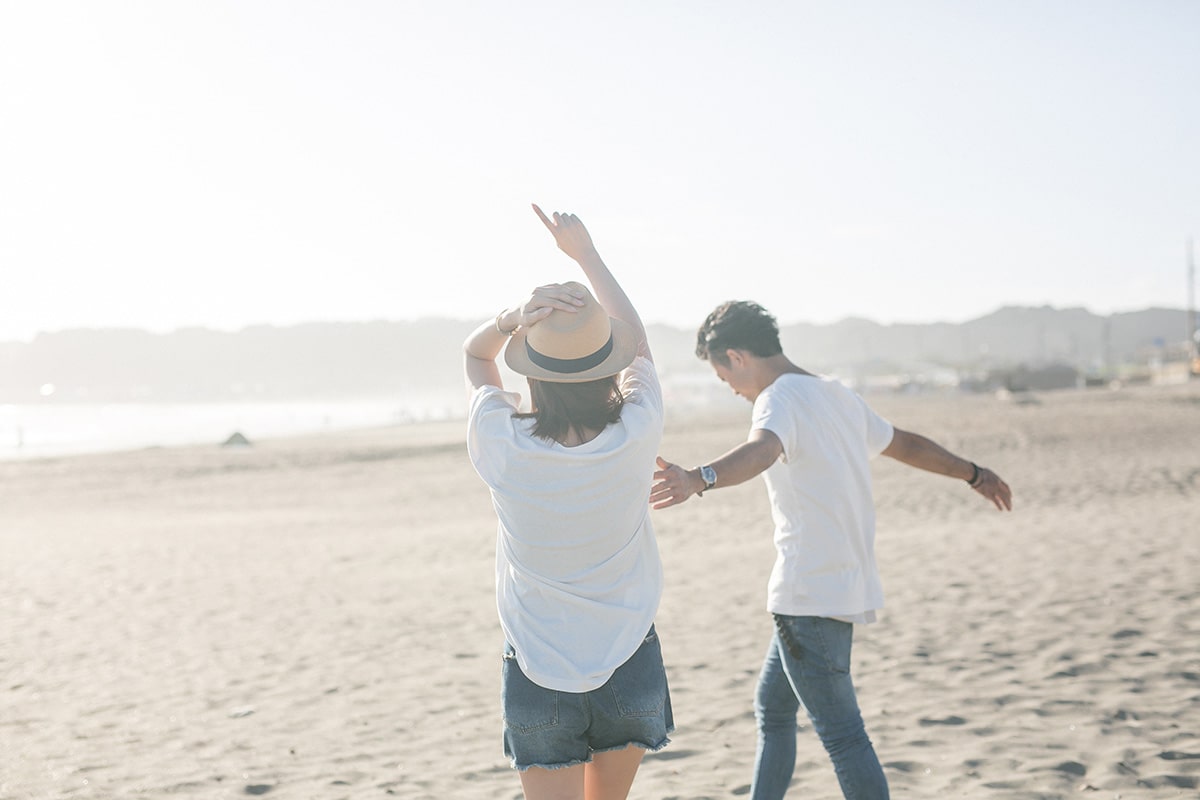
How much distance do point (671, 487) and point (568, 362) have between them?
0.46 metres

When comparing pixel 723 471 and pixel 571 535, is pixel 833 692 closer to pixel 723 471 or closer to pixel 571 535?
pixel 723 471

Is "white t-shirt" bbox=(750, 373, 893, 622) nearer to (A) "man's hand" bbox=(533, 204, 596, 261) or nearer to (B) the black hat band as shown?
(A) "man's hand" bbox=(533, 204, 596, 261)

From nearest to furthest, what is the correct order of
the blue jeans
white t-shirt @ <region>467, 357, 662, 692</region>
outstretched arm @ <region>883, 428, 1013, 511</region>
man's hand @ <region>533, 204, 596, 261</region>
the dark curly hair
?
white t-shirt @ <region>467, 357, 662, 692</region> → man's hand @ <region>533, 204, 596, 261</region> → the blue jeans → the dark curly hair → outstretched arm @ <region>883, 428, 1013, 511</region>

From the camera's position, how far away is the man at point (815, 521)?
271cm

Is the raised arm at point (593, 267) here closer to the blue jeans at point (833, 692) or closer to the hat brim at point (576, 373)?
the hat brim at point (576, 373)

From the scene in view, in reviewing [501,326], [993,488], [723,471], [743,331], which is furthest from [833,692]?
[501,326]

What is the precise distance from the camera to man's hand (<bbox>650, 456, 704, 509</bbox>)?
2244mm

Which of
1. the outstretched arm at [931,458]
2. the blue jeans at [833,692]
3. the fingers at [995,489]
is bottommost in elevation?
the blue jeans at [833,692]

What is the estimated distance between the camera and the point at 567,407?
198 cm

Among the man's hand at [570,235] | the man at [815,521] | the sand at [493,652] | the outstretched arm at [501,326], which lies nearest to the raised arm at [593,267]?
the man's hand at [570,235]

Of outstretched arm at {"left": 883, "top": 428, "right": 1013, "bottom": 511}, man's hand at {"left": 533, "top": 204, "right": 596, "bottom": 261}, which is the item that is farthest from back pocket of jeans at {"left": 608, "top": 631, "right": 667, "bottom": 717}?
outstretched arm at {"left": 883, "top": 428, "right": 1013, "bottom": 511}

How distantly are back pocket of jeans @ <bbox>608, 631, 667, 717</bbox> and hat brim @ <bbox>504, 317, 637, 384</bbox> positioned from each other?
0.58 metres

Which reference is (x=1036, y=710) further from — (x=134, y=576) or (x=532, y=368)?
(x=134, y=576)

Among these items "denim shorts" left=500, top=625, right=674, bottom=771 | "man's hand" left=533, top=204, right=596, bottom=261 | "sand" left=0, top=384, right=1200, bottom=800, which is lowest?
"sand" left=0, top=384, right=1200, bottom=800
